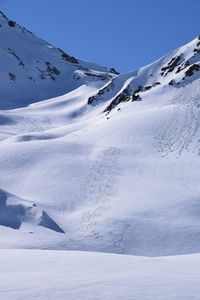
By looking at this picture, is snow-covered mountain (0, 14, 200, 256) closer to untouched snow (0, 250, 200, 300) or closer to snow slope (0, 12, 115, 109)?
untouched snow (0, 250, 200, 300)

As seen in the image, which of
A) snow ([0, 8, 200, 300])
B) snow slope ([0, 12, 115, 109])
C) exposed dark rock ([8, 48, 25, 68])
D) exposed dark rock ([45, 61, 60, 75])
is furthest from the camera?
exposed dark rock ([45, 61, 60, 75])

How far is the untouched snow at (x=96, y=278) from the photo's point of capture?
7.79 meters

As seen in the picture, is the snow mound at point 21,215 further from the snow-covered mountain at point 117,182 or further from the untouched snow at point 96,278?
the untouched snow at point 96,278

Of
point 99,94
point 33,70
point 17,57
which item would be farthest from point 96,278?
point 17,57

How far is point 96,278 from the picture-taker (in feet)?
28.8

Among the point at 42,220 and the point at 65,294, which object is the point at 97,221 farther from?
the point at 65,294

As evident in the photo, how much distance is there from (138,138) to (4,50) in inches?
3359

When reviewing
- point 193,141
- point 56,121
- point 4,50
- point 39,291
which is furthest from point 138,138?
point 4,50

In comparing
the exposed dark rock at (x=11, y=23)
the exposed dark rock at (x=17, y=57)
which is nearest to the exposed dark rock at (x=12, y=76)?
the exposed dark rock at (x=17, y=57)

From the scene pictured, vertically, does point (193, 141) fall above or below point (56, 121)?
below

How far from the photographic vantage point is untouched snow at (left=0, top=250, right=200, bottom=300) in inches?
307

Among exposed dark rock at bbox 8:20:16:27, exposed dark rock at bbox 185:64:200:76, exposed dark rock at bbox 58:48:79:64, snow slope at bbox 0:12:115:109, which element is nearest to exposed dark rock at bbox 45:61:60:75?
snow slope at bbox 0:12:115:109

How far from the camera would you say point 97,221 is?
2452 centimetres

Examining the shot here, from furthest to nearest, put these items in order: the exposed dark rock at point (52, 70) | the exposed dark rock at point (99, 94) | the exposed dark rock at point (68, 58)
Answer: the exposed dark rock at point (68, 58) < the exposed dark rock at point (52, 70) < the exposed dark rock at point (99, 94)
